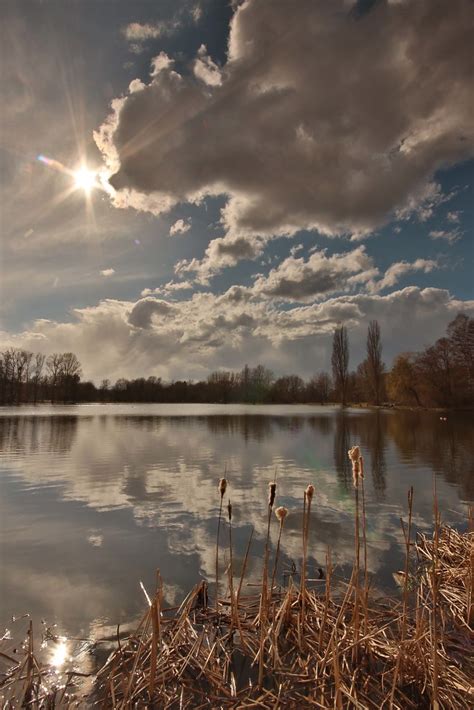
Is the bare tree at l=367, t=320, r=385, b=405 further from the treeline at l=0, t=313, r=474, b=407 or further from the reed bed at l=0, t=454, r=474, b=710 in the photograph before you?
the reed bed at l=0, t=454, r=474, b=710

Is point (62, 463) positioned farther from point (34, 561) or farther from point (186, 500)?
point (34, 561)

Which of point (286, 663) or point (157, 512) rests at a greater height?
point (286, 663)

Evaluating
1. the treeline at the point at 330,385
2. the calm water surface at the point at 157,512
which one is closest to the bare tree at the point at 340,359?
the treeline at the point at 330,385

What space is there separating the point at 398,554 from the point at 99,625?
165 inches

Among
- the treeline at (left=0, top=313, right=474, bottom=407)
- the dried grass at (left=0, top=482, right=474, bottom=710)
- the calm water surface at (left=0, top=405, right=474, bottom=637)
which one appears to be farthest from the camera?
the treeline at (left=0, top=313, right=474, bottom=407)

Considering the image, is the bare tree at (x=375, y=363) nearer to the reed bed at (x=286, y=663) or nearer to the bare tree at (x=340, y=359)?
the bare tree at (x=340, y=359)

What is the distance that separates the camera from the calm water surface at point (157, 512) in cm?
467

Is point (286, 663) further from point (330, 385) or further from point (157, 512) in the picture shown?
point (330, 385)

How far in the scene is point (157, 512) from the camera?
783 cm

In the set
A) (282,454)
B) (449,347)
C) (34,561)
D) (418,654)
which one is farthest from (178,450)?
(449,347)

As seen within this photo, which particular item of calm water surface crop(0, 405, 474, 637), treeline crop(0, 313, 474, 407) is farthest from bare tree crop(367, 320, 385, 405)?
calm water surface crop(0, 405, 474, 637)

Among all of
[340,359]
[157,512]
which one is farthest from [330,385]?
[157,512]

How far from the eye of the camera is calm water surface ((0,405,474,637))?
467 cm

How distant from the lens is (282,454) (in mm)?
15789
